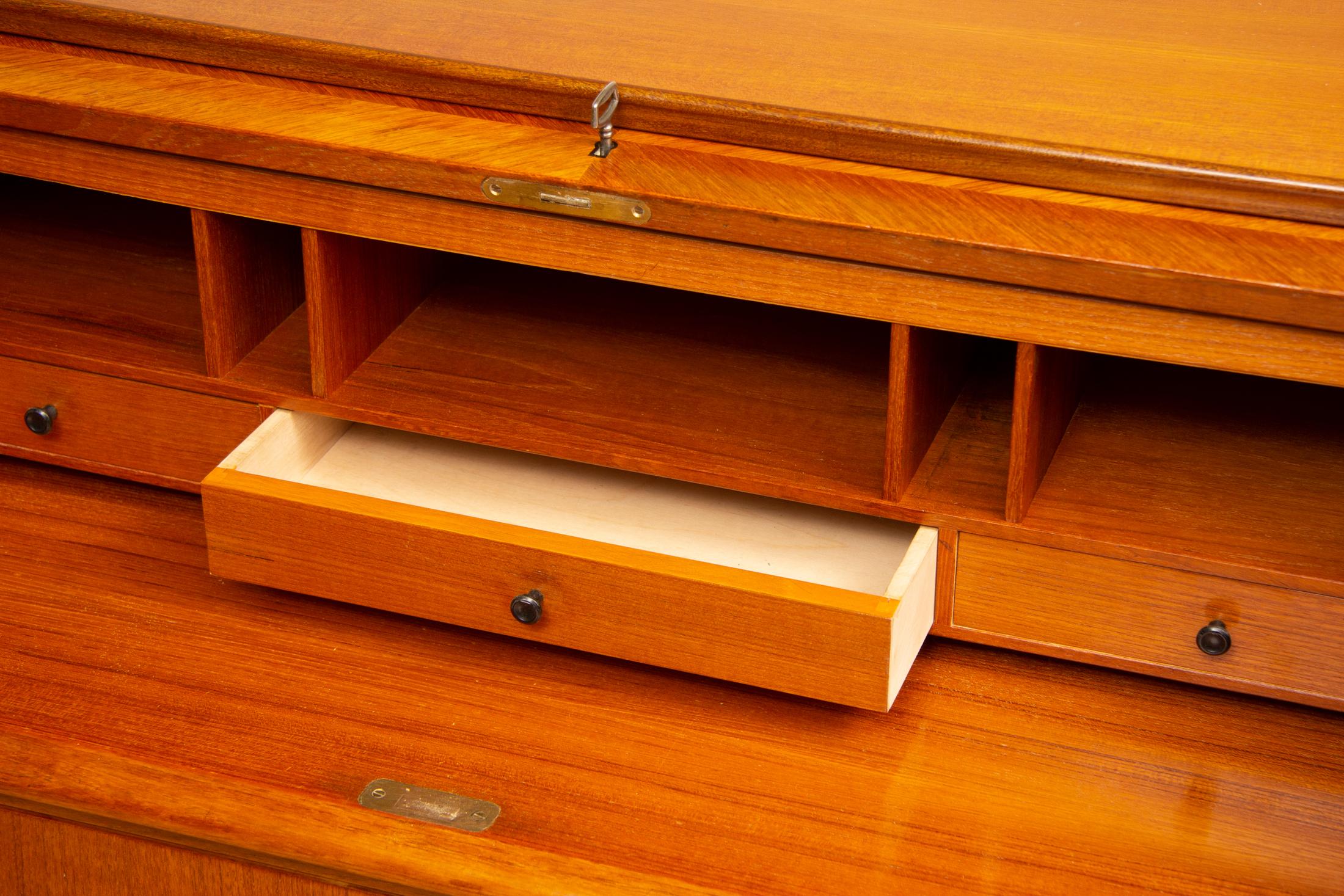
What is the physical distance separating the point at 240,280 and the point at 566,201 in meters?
0.33

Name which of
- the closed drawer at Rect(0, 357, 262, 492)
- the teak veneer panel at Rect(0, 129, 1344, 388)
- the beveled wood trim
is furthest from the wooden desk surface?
the teak veneer panel at Rect(0, 129, 1344, 388)

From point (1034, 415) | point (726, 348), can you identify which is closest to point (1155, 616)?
point (1034, 415)

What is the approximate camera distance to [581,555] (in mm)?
1107

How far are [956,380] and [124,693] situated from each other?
0.67 meters

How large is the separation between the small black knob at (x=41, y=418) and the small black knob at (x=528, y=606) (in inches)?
19.2

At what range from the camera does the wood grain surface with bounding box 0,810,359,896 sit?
3.49 ft

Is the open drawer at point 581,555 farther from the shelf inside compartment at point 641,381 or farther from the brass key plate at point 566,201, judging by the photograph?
the brass key plate at point 566,201

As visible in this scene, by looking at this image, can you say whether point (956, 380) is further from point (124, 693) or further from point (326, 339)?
point (124, 693)

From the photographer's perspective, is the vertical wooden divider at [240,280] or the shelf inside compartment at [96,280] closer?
the vertical wooden divider at [240,280]

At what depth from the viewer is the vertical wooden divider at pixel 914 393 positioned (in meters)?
1.05

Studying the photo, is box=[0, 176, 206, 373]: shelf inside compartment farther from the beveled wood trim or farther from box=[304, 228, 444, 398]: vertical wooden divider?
the beveled wood trim

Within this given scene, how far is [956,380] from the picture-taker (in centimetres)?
122

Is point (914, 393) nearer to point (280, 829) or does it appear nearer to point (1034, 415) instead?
point (1034, 415)

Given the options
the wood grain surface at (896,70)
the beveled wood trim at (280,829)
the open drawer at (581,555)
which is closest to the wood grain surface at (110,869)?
the beveled wood trim at (280,829)
